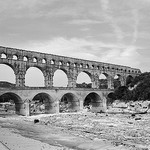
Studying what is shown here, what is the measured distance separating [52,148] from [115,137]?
5.79 metres

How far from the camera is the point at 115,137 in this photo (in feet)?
58.0

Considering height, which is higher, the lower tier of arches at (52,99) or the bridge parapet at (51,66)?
the bridge parapet at (51,66)

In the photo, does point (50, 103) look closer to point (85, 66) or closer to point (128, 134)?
point (85, 66)

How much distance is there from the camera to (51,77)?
50.6 m

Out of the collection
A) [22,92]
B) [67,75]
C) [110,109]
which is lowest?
[110,109]

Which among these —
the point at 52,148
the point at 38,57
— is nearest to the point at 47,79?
the point at 38,57

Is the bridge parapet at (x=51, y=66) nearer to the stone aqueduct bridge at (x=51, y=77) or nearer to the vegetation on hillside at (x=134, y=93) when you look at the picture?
the stone aqueduct bridge at (x=51, y=77)

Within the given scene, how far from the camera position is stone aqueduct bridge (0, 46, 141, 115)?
42366 millimetres

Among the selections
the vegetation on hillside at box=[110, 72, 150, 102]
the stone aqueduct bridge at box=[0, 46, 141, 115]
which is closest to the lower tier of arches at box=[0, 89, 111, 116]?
the stone aqueduct bridge at box=[0, 46, 141, 115]

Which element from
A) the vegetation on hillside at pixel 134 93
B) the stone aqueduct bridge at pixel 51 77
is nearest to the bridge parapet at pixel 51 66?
the stone aqueduct bridge at pixel 51 77

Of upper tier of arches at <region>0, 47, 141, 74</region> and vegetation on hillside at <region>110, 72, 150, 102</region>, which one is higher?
upper tier of arches at <region>0, 47, 141, 74</region>

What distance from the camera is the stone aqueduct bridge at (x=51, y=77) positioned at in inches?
1668

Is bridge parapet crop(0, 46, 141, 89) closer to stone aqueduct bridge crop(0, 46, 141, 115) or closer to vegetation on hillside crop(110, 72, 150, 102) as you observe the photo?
stone aqueduct bridge crop(0, 46, 141, 115)

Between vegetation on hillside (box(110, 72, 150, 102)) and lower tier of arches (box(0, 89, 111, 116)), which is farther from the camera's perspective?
vegetation on hillside (box(110, 72, 150, 102))
